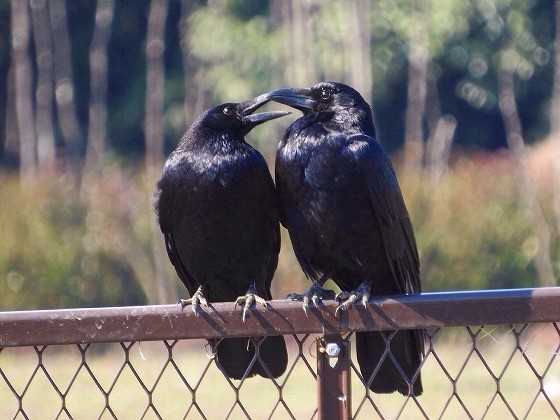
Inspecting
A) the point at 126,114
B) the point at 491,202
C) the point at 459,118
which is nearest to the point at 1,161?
the point at 126,114

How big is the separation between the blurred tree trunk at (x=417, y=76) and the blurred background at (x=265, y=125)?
60 mm

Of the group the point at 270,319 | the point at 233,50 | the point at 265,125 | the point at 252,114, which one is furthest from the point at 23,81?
the point at 270,319

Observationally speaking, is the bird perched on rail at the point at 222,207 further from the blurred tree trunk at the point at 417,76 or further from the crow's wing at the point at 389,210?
the blurred tree trunk at the point at 417,76

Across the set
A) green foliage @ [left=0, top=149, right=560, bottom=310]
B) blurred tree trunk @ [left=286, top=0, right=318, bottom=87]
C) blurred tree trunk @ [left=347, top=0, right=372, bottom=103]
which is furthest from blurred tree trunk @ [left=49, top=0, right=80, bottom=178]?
green foliage @ [left=0, top=149, right=560, bottom=310]

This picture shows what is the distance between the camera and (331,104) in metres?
3.95

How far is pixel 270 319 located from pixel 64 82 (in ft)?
56.1

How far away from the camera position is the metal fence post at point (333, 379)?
237 centimetres

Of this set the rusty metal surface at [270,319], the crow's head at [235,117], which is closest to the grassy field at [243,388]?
the crow's head at [235,117]

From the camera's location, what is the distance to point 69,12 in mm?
22469

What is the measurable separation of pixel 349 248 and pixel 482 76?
18150 millimetres

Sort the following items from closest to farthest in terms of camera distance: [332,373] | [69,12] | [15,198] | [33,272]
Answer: [332,373] → [33,272] → [15,198] → [69,12]

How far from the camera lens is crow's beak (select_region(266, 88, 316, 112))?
3.88 metres

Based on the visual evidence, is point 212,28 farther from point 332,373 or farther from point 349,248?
point 332,373

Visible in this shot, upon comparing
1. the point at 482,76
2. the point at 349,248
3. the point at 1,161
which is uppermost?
the point at 349,248
